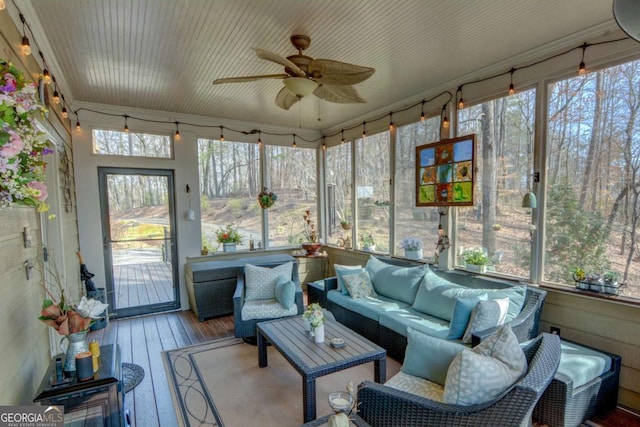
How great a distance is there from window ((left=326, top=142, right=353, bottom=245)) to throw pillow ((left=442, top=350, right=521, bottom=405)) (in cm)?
391

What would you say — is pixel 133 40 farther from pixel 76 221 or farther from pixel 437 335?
pixel 437 335

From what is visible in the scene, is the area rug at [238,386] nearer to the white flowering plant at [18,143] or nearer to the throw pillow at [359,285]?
the throw pillow at [359,285]

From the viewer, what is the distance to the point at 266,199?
5363 millimetres

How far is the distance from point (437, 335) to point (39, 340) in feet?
9.82

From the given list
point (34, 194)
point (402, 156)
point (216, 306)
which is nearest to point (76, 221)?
point (216, 306)

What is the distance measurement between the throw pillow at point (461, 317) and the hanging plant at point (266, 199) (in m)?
3.48

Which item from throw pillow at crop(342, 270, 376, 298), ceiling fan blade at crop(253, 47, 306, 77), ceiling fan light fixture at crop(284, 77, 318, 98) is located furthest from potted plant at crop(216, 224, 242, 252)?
ceiling fan blade at crop(253, 47, 306, 77)

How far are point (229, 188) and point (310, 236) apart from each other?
1.61m

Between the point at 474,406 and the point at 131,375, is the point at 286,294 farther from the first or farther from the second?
the point at 474,406

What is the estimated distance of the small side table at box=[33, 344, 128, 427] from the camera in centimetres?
186

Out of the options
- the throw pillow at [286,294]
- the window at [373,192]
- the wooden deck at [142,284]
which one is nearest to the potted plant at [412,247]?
the window at [373,192]

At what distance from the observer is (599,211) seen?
2.70 meters

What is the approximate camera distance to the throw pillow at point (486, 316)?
2.55 m

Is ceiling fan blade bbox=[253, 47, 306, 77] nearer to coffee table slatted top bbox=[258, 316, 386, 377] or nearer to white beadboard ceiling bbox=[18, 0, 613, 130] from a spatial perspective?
white beadboard ceiling bbox=[18, 0, 613, 130]
